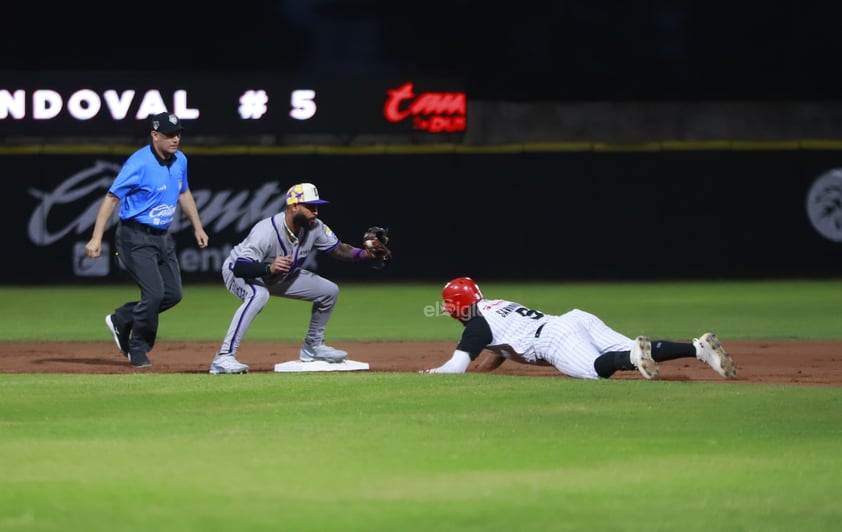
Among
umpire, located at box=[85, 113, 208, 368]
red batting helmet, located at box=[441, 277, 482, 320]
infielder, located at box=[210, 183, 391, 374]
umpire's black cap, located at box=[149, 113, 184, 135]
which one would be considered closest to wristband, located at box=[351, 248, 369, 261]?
infielder, located at box=[210, 183, 391, 374]

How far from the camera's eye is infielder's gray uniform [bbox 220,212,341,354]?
9523 millimetres

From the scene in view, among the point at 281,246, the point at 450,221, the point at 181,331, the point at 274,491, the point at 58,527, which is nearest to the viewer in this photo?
the point at 58,527

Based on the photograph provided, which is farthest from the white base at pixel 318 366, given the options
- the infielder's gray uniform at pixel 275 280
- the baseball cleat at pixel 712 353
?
the baseball cleat at pixel 712 353

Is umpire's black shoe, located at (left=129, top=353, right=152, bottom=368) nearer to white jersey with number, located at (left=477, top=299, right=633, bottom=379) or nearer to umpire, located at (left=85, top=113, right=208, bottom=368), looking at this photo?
umpire, located at (left=85, top=113, right=208, bottom=368)

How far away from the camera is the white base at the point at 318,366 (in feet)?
32.6

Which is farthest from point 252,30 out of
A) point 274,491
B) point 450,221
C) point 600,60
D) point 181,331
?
point 274,491

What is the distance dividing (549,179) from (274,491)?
15660mm

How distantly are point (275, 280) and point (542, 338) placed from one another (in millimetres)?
1972

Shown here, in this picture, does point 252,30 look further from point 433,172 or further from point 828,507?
point 828,507

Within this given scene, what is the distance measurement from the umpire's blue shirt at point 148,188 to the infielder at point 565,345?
7.50 feet

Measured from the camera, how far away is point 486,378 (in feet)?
29.8

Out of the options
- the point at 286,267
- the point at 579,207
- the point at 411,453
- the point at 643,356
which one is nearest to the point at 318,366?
the point at 286,267

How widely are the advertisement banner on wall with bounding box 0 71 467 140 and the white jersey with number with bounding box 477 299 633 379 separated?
12.8m

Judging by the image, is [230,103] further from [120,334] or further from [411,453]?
[411,453]
